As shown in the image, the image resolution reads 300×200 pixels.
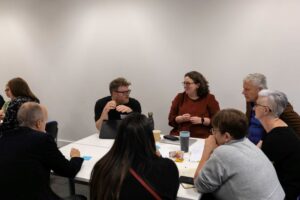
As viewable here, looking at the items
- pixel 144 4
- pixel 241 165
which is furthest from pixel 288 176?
pixel 144 4

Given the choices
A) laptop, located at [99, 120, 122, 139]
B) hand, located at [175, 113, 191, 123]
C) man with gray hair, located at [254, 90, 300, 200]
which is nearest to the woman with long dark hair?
man with gray hair, located at [254, 90, 300, 200]

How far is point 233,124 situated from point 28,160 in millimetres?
1186

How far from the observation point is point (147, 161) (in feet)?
4.20

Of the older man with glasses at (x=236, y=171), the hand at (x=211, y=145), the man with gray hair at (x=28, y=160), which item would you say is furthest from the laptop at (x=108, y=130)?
the older man with glasses at (x=236, y=171)

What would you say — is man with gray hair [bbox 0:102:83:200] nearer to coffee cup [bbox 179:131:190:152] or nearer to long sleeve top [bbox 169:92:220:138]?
coffee cup [bbox 179:131:190:152]

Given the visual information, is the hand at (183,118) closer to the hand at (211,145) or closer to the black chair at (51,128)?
the hand at (211,145)

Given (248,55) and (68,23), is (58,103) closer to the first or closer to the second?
(68,23)

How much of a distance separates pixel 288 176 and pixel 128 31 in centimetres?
275

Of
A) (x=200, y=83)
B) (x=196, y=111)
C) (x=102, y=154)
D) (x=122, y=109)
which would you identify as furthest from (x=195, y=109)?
(x=102, y=154)

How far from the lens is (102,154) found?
2232 mm

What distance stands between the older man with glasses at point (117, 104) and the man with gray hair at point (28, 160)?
114 cm

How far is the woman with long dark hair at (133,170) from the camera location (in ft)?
3.96

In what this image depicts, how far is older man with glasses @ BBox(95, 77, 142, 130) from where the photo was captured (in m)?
2.89

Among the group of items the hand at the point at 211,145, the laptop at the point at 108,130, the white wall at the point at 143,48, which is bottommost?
the laptop at the point at 108,130
